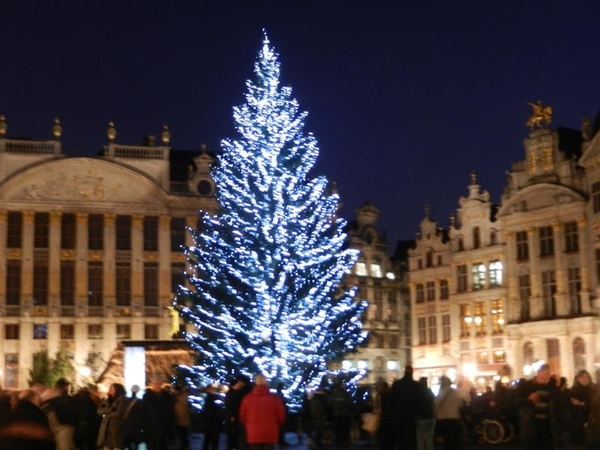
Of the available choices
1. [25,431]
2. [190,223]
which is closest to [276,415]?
[25,431]

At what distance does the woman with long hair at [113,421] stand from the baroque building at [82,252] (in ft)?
122

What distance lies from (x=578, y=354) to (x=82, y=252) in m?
24.9

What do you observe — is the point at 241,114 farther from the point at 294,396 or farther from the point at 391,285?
the point at 391,285

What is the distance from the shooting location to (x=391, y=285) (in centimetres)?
6288

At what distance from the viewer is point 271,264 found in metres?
30.1

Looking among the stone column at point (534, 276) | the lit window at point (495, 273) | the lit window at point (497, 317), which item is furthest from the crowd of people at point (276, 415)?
the lit window at point (495, 273)

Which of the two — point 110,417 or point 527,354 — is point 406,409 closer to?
point 110,417

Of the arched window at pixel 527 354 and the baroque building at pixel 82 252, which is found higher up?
the baroque building at pixel 82 252

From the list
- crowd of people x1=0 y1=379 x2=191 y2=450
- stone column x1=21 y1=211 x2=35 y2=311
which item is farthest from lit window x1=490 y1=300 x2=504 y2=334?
Result: crowd of people x1=0 y1=379 x2=191 y2=450

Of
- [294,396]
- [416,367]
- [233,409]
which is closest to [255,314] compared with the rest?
[294,396]

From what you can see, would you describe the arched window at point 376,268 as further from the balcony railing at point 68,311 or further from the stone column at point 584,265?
the stone column at point 584,265

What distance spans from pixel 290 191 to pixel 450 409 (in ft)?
47.4

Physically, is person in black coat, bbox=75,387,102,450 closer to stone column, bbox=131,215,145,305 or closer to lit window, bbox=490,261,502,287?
lit window, bbox=490,261,502,287

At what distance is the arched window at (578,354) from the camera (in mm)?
47000
